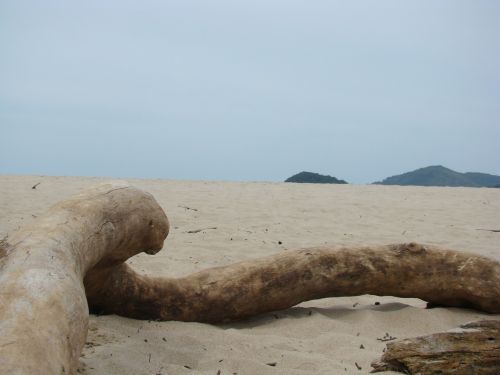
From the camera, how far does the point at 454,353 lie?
293 centimetres

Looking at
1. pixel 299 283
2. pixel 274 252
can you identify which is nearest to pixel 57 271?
pixel 299 283

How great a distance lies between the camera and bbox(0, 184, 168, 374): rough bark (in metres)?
1.87

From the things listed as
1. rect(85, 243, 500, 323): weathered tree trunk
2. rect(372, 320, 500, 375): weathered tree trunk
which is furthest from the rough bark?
rect(372, 320, 500, 375): weathered tree trunk

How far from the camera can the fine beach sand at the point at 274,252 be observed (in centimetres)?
323

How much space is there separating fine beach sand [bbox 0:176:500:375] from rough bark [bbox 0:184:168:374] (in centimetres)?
65

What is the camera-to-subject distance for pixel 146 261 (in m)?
5.73

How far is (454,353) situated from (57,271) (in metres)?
1.98

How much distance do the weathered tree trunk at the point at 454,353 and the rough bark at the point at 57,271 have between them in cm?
165

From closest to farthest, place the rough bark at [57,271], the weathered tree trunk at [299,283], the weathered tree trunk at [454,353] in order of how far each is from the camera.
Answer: the rough bark at [57,271], the weathered tree trunk at [454,353], the weathered tree trunk at [299,283]

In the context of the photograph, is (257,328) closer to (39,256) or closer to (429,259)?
(429,259)

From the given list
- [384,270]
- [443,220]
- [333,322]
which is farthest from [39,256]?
[443,220]

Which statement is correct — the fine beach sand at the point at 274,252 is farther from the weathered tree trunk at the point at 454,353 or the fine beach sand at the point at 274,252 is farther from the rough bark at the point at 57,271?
the rough bark at the point at 57,271

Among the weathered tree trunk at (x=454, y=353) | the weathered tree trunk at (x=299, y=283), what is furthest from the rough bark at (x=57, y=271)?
the weathered tree trunk at (x=454, y=353)

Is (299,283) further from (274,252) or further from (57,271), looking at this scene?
(57,271)
